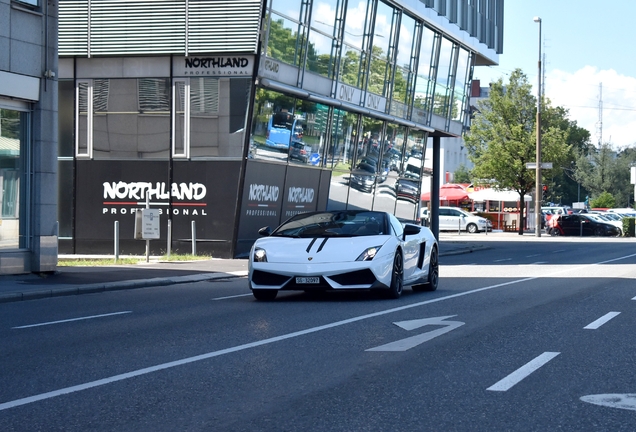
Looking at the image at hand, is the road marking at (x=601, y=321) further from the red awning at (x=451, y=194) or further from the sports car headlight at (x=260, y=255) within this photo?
the red awning at (x=451, y=194)

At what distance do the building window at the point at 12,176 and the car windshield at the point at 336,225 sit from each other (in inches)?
260

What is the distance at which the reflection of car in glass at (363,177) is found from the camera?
37344 millimetres

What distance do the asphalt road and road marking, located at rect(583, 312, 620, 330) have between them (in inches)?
2.9

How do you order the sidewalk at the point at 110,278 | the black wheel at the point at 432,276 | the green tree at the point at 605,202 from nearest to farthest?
1. the sidewalk at the point at 110,278
2. the black wheel at the point at 432,276
3. the green tree at the point at 605,202

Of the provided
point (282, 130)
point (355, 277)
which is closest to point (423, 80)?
point (282, 130)

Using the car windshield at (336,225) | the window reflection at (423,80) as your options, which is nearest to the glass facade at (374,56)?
the window reflection at (423,80)

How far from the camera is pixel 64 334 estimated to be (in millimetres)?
10938

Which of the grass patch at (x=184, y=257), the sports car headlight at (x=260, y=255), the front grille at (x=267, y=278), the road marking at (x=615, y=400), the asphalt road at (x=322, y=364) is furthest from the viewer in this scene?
the grass patch at (x=184, y=257)

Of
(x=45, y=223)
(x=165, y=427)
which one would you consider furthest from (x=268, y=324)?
(x=45, y=223)

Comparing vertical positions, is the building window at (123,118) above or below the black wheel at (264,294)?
above

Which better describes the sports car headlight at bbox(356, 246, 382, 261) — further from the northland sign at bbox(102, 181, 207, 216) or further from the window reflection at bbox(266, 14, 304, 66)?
the northland sign at bbox(102, 181, 207, 216)

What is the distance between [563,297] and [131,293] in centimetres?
722

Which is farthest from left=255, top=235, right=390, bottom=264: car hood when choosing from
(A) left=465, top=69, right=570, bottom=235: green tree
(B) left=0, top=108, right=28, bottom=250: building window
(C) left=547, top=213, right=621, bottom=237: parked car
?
(A) left=465, top=69, right=570, bottom=235: green tree

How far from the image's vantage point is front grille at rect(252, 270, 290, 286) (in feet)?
47.2
